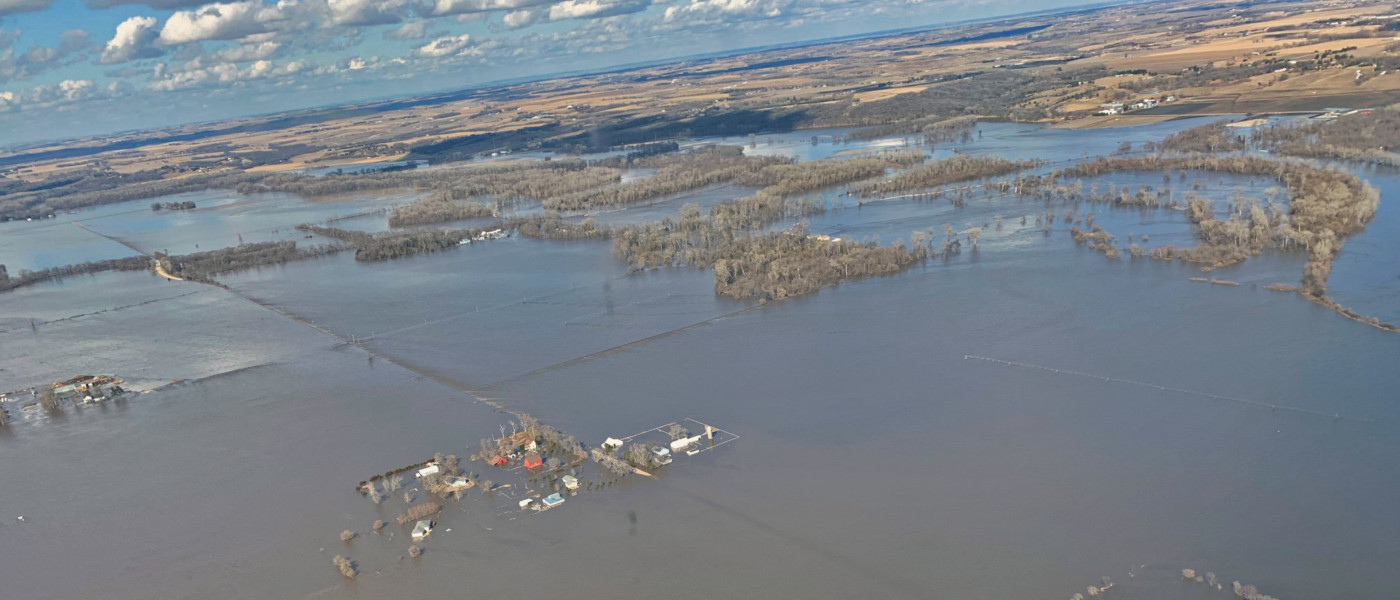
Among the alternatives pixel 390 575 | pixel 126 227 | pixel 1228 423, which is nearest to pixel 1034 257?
pixel 1228 423

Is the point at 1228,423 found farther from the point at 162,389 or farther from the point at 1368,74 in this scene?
the point at 1368,74

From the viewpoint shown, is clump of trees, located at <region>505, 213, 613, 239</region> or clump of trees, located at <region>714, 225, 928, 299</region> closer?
clump of trees, located at <region>714, 225, 928, 299</region>

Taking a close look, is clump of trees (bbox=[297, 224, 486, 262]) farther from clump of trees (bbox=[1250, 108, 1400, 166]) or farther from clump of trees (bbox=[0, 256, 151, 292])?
clump of trees (bbox=[1250, 108, 1400, 166])

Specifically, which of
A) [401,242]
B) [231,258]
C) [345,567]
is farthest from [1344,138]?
[231,258]

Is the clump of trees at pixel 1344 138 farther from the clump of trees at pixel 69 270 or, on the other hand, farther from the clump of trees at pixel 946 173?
the clump of trees at pixel 69 270

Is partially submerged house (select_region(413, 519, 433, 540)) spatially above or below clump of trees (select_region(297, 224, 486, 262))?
below

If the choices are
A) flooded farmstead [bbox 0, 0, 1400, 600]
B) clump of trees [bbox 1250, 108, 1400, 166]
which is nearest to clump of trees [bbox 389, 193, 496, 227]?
flooded farmstead [bbox 0, 0, 1400, 600]
